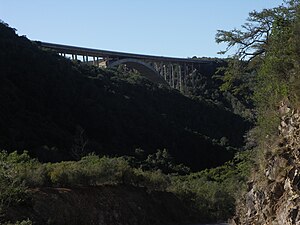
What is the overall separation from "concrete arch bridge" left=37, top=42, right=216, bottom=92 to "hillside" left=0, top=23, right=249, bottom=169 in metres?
6.38

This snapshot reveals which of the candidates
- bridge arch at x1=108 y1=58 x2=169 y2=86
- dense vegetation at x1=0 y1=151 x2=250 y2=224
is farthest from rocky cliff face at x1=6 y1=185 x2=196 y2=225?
bridge arch at x1=108 y1=58 x2=169 y2=86

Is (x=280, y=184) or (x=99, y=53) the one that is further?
(x=99, y=53)

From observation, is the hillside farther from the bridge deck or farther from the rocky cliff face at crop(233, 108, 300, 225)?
the rocky cliff face at crop(233, 108, 300, 225)

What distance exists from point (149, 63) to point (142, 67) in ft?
18.9

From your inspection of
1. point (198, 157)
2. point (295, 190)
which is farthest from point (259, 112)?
point (198, 157)

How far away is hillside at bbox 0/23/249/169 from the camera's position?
184 feet

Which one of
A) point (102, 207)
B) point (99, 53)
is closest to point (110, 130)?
point (102, 207)

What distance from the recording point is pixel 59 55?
81.0 metres

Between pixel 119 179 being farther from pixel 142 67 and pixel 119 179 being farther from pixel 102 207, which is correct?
pixel 142 67

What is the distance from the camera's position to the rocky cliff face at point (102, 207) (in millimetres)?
30844

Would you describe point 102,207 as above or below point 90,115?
below

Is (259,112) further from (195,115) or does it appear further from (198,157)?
(195,115)

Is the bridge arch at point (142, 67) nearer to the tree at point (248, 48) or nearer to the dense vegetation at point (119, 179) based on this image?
the dense vegetation at point (119, 179)

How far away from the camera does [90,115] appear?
6656 cm
